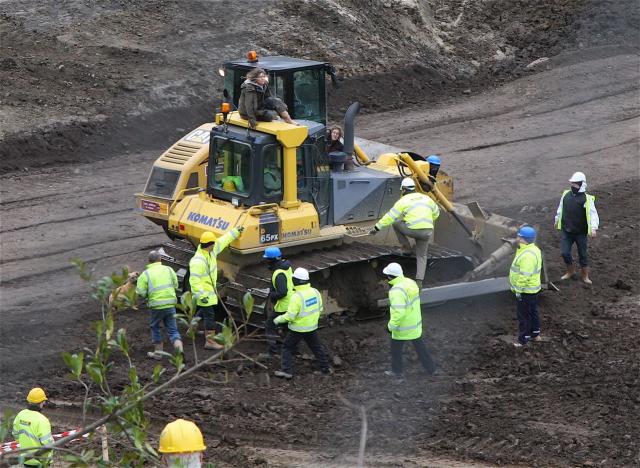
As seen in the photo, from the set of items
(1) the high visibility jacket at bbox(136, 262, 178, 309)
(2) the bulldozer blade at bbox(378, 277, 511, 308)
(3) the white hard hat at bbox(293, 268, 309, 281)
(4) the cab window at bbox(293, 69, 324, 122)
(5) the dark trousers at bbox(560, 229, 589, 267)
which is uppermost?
(4) the cab window at bbox(293, 69, 324, 122)

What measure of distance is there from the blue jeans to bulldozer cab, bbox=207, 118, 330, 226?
1.63 m

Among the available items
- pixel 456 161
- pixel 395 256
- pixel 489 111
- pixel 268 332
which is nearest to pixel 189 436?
pixel 268 332

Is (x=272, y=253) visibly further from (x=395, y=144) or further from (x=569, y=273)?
(x=395, y=144)

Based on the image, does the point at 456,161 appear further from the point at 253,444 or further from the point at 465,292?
the point at 253,444

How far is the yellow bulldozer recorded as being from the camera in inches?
571

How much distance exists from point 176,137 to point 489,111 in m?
7.31

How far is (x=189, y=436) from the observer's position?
708 centimetres

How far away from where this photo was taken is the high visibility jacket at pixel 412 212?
49.5 ft

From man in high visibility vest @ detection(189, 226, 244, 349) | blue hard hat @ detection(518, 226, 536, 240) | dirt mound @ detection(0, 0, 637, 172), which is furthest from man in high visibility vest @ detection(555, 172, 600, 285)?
dirt mound @ detection(0, 0, 637, 172)

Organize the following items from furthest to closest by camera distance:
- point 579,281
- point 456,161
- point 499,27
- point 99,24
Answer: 1. point 499,27
2. point 99,24
3. point 456,161
4. point 579,281

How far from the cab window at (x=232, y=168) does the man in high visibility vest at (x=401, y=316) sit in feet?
7.23

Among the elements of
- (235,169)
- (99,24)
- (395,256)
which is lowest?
(395,256)

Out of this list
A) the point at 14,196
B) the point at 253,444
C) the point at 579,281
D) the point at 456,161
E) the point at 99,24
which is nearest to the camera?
the point at 253,444

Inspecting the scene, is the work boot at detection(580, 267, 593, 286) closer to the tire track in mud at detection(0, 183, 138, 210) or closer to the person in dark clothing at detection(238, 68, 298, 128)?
the person in dark clothing at detection(238, 68, 298, 128)
